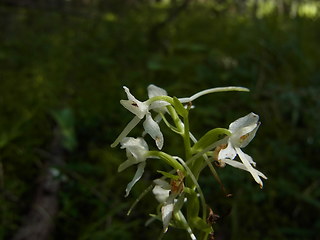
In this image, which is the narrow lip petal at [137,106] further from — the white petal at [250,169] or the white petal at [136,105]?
the white petal at [250,169]

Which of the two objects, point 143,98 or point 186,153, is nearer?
point 186,153

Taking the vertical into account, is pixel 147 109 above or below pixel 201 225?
above

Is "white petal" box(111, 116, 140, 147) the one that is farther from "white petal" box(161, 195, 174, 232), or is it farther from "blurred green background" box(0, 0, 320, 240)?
Result: "blurred green background" box(0, 0, 320, 240)

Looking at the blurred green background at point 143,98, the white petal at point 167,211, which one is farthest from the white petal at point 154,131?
the blurred green background at point 143,98

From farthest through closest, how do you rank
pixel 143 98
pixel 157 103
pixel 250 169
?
pixel 143 98 → pixel 157 103 → pixel 250 169

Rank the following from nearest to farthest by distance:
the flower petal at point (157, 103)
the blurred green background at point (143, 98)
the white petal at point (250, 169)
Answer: the white petal at point (250, 169), the flower petal at point (157, 103), the blurred green background at point (143, 98)

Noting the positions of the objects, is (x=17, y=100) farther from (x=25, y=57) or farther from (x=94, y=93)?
(x=25, y=57)

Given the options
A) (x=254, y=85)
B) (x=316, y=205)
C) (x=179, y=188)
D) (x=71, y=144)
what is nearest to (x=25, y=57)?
(x=71, y=144)

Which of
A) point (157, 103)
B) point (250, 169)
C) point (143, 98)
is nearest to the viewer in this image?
point (250, 169)

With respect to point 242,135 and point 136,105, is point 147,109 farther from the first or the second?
point 242,135

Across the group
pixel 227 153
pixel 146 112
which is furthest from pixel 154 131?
pixel 227 153
